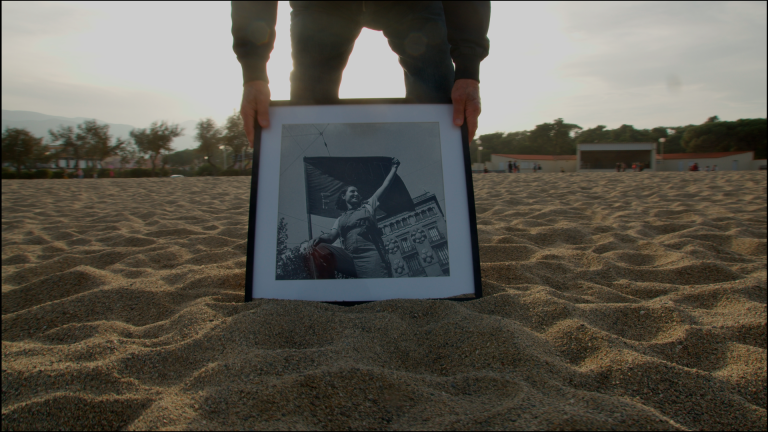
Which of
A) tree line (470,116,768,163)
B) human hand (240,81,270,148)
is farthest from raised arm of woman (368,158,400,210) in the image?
tree line (470,116,768,163)

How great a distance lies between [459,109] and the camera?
1.35 m

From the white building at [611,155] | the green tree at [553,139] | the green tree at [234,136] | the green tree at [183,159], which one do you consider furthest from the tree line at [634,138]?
the green tree at [183,159]

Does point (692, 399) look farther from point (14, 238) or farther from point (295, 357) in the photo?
point (14, 238)

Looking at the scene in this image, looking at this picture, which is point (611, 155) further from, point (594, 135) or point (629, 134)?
point (594, 135)

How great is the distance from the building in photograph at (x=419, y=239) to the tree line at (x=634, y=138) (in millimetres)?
35809

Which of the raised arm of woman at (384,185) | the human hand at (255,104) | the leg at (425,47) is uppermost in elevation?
the leg at (425,47)

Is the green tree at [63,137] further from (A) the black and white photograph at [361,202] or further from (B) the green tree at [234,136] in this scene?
(B) the green tree at [234,136]

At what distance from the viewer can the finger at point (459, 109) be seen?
53.1 inches

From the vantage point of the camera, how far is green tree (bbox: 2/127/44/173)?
621mm

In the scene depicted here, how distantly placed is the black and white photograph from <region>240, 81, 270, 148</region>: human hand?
0.08 metres

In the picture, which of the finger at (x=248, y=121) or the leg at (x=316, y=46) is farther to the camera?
the leg at (x=316, y=46)

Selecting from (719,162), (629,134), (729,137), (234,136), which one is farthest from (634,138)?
(234,136)

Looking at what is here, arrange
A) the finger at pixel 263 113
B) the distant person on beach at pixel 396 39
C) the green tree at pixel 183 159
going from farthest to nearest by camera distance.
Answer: the green tree at pixel 183 159
the distant person on beach at pixel 396 39
the finger at pixel 263 113

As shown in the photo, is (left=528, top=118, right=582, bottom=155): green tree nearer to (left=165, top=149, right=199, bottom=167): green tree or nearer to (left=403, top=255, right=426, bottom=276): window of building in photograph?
(left=165, top=149, right=199, bottom=167): green tree
